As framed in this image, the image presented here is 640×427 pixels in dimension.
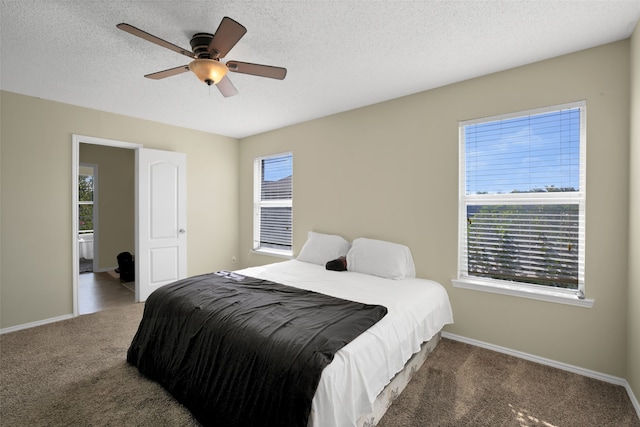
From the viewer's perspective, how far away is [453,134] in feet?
9.55

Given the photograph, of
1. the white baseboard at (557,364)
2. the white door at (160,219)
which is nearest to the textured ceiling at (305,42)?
the white door at (160,219)

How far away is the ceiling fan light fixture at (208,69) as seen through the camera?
1.94m

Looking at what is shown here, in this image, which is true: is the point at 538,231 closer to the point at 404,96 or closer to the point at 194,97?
the point at 404,96

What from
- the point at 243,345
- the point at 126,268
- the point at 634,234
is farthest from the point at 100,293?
the point at 634,234

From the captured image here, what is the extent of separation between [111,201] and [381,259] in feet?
19.4

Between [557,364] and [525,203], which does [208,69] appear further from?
[557,364]

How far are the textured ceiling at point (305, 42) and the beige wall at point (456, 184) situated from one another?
0.20 meters

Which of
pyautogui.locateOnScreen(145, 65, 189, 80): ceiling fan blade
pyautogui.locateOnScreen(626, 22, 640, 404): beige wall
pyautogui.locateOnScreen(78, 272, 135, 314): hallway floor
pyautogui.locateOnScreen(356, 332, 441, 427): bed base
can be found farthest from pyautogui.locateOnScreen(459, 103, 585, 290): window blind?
pyautogui.locateOnScreen(78, 272, 135, 314): hallway floor

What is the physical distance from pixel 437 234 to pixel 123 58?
3.17m

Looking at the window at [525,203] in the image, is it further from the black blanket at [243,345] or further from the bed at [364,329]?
the black blanket at [243,345]

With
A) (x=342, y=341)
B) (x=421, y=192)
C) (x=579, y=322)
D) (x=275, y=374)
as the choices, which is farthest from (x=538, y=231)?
(x=275, y=374)

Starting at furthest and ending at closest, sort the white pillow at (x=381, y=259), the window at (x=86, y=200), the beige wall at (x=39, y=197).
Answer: the window at (x=86, y=200)
the beige wall at (x=39, y=197)
the white pillow at (x=381, y=259)

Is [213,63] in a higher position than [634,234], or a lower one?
higher

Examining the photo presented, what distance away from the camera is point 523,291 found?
2.53 m
